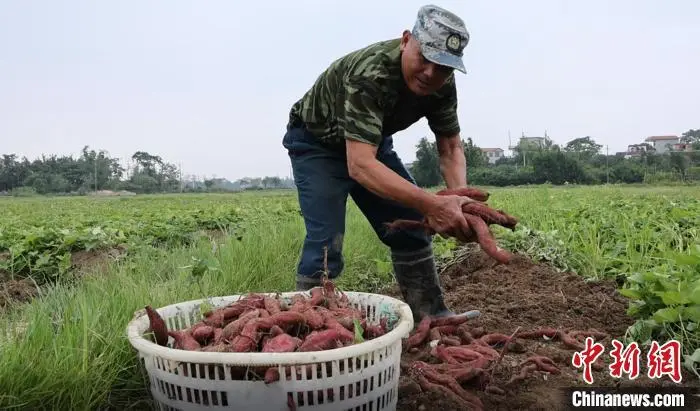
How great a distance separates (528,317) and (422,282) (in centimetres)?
71

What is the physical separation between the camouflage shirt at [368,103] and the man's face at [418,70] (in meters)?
0.05

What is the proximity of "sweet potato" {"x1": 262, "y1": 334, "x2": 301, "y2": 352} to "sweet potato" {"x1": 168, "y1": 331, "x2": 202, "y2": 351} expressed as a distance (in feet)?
0.93

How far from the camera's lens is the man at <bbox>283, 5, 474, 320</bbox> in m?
2.59

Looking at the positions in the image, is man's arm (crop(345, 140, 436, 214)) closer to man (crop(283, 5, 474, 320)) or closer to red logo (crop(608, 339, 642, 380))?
man (crop(283, 5, 474, 320))

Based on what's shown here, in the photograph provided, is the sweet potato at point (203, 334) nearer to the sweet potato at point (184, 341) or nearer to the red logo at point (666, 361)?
the sweet potato at point (184, 341)

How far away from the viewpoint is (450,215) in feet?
8.00

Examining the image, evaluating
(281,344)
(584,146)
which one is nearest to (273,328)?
(281,344)

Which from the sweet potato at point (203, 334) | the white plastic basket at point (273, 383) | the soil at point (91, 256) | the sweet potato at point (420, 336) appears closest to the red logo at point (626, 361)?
the sweet potato at point (420, 336)

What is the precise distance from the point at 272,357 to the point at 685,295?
76.2 inches

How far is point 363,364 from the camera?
1.89 meters

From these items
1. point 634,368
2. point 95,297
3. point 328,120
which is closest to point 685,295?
point 634,368

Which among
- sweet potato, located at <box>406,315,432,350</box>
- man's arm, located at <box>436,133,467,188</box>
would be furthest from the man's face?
sweet potato, located at <box>406,315,432,350</box>

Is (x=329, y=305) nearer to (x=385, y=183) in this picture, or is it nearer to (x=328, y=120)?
(x=385, y=183)

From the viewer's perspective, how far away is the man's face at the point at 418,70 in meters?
2.68
